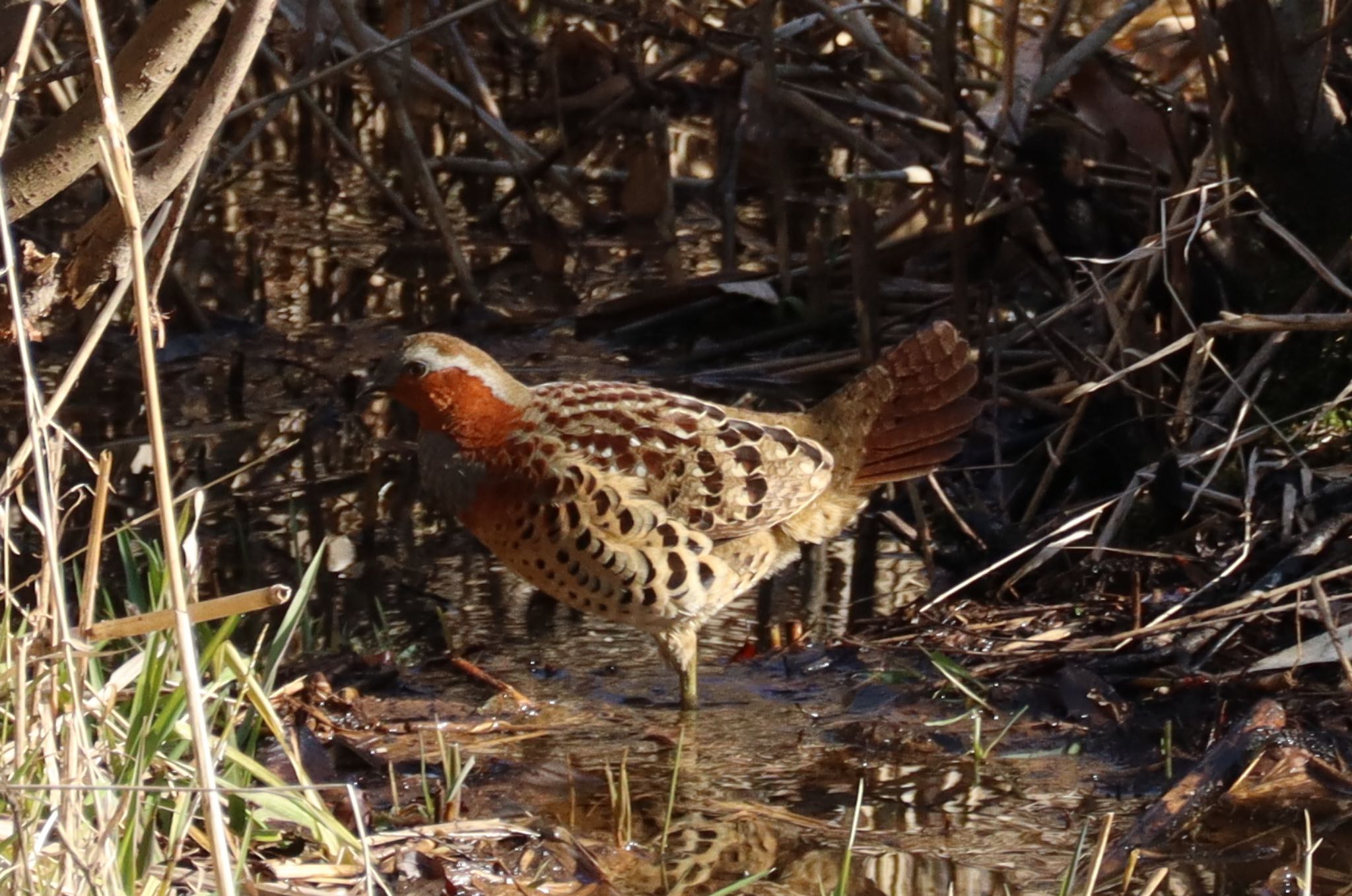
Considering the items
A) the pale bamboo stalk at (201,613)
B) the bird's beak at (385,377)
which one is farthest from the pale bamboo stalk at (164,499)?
the bird's beak at (385,377)

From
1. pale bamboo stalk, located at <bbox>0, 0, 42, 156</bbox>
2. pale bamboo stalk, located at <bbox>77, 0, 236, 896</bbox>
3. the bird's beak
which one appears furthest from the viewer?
the bird's beak

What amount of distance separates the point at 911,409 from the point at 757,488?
22.0 inches

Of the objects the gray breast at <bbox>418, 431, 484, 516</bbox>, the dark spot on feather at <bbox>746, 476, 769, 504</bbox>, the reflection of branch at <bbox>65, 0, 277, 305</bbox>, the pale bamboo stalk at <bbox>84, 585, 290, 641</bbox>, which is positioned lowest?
the dark spot on feather at <bbox>746, 476, 769, 504</bbox>

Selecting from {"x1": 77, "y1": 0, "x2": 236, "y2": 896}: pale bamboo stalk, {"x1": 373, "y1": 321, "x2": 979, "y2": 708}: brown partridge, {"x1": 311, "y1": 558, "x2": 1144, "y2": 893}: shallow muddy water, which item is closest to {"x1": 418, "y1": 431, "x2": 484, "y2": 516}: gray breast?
{"x1": 373, "y1": 321, "x2": 979, "y2": 708}: brown partridge

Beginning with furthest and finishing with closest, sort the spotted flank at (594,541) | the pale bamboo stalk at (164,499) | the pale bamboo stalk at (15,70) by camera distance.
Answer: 1. the spotted flank at (594,541)
2. the pale bamboo stalk at (15,70)
3. the pale bamboo stalk at (164,499)

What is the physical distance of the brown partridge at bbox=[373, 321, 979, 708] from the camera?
4.68 m

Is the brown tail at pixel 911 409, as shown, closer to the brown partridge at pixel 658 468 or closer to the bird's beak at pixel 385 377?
the brown partridge at pixel 658 468

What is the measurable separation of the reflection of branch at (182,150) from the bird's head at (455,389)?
1.65m

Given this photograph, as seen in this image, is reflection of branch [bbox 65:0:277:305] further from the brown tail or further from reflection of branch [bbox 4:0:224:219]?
the brown tail

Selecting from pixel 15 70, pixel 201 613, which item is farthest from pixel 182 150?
pixel 201 613

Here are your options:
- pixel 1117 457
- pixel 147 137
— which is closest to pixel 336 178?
pixel 147 137

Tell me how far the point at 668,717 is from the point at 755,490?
2.24 feet

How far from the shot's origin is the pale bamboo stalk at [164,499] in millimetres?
2293

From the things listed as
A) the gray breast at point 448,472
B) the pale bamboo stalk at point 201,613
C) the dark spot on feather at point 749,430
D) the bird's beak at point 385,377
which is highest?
the bird's beak at point 385,377
